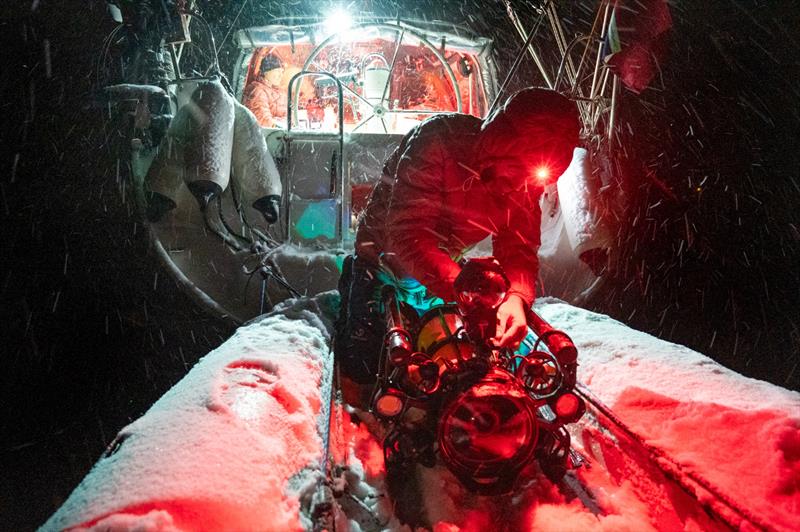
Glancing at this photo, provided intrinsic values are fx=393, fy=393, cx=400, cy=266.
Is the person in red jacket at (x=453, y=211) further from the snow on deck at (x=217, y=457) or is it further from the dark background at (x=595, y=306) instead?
the dark background at (x=595, y=306)

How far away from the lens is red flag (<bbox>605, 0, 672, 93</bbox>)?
2.91 meters

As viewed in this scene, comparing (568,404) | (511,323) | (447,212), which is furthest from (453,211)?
(568,404)

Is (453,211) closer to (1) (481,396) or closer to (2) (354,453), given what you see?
(1) (481,396)

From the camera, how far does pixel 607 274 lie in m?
3.97

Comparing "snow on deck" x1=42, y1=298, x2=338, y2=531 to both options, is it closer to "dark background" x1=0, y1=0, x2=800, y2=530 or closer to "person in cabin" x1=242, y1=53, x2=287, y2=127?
"dark background" x1=0, y1=0, x2=800, y2=530

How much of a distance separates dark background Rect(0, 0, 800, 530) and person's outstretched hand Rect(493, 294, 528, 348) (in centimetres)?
300

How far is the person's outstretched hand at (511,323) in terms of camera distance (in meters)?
1.80

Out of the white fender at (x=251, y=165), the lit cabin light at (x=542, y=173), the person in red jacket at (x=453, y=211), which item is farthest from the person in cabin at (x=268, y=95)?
the lit cabin light at (x=542, y=173)

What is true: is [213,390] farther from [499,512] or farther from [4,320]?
[4,320]

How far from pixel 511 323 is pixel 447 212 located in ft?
2.71

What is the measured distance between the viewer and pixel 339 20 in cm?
497

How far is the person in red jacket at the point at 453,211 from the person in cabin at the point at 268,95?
3.75m

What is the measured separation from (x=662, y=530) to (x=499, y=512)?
0.61 meters

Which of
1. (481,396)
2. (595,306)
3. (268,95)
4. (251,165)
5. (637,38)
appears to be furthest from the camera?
(268,95)
